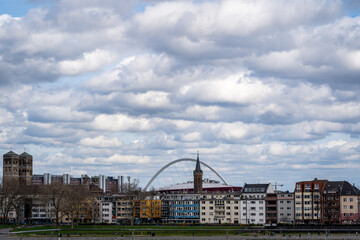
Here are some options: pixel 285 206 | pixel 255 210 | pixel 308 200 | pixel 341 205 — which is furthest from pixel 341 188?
pixel 255 210

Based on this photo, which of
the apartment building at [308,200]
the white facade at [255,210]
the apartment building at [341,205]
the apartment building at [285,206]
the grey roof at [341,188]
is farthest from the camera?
the white facade at [255,210]

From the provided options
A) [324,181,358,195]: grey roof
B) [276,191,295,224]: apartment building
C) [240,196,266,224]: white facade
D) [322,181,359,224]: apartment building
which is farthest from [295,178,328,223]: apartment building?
[240,196,266,224]: white facade

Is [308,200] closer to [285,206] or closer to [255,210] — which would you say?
[285,206]

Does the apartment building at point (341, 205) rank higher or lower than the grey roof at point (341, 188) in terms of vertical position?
lower

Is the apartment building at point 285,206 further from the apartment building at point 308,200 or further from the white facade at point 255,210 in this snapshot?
the white facade at point 255,210

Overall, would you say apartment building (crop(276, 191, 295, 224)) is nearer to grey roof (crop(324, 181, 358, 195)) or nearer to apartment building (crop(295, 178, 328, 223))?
apartment building (crop(295, 178, 328, 223))

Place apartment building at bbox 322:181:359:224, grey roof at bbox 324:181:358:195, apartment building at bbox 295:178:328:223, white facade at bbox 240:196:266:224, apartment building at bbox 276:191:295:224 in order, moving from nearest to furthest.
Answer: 1. apartment building at bbox 322:181:359:224
2. grey roof at bbox 324:181:358:195
3. apartment building at bbox 295:178:328:223
4. apartment building at bbox 276:191:295:224
5. white facade at bbox 240:196:266:224

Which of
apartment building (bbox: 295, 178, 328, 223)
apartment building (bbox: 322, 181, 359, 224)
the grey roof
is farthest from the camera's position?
apartment building (bbox: 295, 178, 328, 223)

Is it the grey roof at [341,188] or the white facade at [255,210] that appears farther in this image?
the white facade at [255,210]

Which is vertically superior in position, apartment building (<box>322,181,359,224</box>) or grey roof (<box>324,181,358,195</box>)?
grey roof (<box>324,181,358,195</box>)

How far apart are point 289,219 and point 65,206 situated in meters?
70.8

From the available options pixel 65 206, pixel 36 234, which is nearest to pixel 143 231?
pixel 36 234

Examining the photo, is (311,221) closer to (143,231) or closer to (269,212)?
(269,212)

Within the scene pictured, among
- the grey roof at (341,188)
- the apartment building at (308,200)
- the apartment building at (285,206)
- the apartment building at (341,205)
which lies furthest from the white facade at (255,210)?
the apartment building at (341,205)
